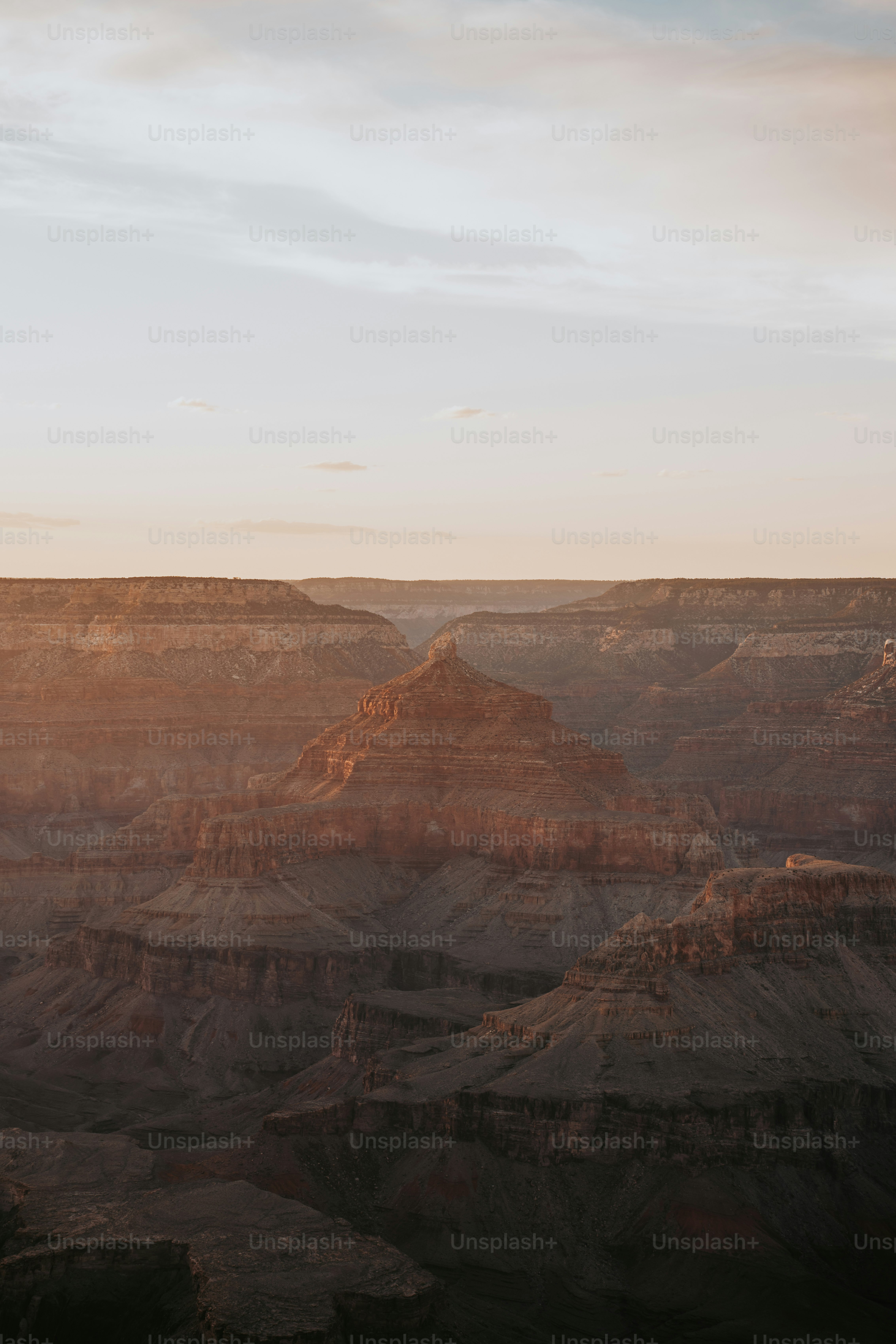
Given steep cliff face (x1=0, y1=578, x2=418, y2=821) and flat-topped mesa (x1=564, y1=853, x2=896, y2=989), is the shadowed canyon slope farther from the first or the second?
flat-topped mesa (x1=564, y1=853, x2=896, y2=989)

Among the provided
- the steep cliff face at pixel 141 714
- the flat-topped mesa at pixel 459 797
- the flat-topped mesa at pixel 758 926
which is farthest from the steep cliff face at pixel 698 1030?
the steep cliff face at pixel 141 714

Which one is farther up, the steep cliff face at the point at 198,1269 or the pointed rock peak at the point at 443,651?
the pointed rock peak at the point at 443,651

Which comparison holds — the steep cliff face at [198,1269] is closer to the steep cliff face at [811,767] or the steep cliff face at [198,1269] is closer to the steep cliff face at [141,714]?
the steep cliff face at [811,767]

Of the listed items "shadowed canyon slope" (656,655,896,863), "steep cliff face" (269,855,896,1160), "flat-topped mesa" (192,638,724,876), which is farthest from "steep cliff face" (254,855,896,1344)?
"shadowed canyon slope" (656,655,896,863)

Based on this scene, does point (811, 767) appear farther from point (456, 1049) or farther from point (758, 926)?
Result: point (456, 1049)

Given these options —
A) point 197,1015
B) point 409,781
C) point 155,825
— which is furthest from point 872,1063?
point 155,825
